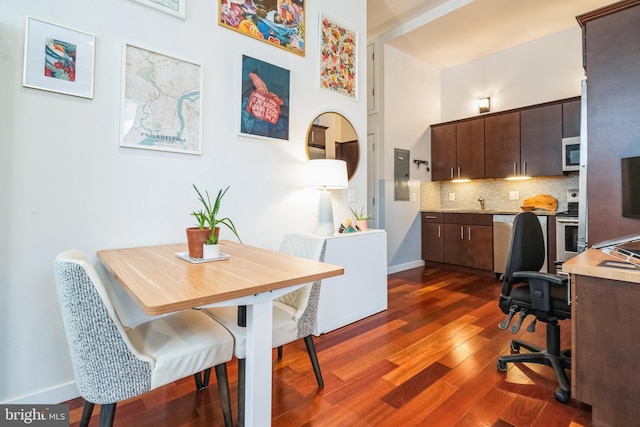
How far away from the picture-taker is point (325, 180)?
2.34 m

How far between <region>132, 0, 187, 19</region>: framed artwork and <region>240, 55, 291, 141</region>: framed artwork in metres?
0.45

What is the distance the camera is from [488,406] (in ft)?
4.99

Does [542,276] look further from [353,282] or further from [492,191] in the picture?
[492,191]

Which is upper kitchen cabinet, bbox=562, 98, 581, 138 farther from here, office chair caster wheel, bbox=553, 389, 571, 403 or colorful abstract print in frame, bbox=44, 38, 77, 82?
colorful abstract print in frame, bbox=44, 38, 77, 82

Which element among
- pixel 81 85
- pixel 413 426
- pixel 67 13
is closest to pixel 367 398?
pixel 413 426

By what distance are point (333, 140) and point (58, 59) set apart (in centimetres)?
194

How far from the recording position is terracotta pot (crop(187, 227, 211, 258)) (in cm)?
138

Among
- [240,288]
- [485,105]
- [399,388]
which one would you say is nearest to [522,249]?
[399,388]

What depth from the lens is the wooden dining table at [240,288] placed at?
879 millimetres

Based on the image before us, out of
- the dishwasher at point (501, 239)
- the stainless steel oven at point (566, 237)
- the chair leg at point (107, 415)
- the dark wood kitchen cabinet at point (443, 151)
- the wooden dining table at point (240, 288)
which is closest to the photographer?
the wooden dining table at point (240, 288)

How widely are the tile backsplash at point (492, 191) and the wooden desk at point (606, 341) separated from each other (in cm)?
311

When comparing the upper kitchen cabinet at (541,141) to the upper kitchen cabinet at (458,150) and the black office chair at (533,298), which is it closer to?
the upper kitchen cabinet at (458,150)

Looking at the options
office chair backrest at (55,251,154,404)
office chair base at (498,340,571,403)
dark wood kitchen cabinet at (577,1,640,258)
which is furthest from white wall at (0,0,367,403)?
dark wood kitchen cabinet at (577,1,640,258)

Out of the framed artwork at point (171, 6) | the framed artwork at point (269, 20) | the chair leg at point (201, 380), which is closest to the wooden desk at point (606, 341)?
the chair leg at point (201, 380)
